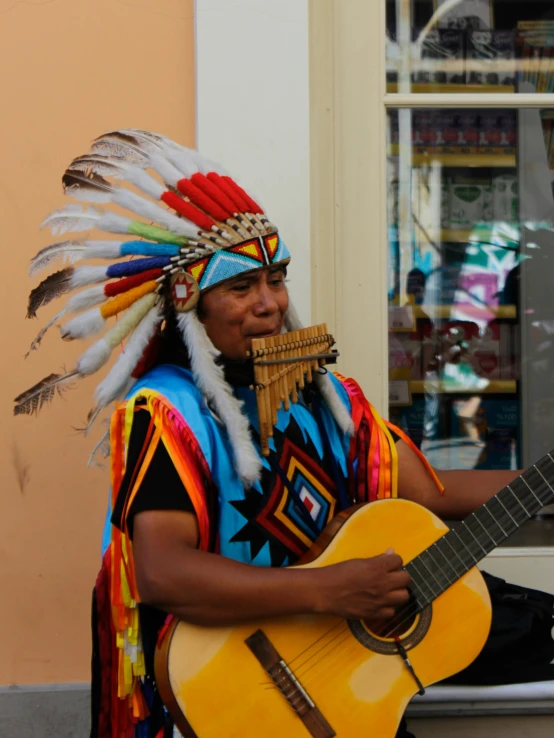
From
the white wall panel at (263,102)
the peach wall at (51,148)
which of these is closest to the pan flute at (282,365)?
the white wall panel at (263,102)

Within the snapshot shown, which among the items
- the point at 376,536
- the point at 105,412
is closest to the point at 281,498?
the point at 376,536

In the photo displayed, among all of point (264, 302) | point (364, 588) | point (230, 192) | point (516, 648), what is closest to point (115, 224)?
point (230, 192)

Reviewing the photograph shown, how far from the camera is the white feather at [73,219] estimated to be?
2.17m

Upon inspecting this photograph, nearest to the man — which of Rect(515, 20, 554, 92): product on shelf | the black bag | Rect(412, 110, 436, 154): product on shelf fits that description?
the black bag

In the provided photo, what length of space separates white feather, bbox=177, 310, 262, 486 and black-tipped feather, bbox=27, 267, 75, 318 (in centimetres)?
30

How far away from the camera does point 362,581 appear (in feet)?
6.43

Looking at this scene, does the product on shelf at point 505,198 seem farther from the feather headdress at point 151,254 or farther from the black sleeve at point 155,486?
the black sleeve at point 155,486

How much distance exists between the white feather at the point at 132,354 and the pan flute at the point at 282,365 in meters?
0.26

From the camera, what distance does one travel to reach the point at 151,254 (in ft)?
6.92

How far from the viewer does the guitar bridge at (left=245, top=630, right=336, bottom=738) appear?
1935 mm

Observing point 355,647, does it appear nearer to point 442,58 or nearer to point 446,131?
point 446,131

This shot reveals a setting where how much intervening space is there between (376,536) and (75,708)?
1330 millimetres

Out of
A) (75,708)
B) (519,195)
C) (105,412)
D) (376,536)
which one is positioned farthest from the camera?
(519,195)

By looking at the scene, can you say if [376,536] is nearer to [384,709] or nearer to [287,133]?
[384,709]
